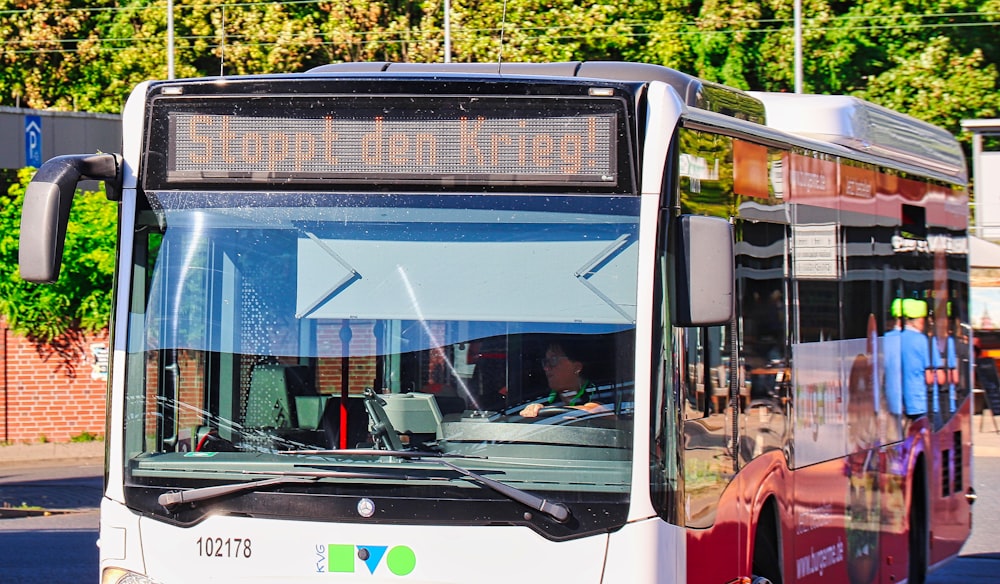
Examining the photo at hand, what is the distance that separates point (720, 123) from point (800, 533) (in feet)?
6.71

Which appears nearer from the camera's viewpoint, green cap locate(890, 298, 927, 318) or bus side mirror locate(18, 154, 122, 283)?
bus side mirror locate(18, 154, 122, 283)

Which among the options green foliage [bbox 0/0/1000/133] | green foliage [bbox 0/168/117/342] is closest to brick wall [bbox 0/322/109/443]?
green foliage [bbox 0/168/117/342]

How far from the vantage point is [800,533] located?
662 centimetres

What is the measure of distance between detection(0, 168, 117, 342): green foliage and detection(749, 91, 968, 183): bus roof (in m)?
16.7

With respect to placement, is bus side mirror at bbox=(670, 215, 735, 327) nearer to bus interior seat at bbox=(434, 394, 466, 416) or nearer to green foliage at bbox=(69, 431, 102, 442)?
bus interior seat at bbox=(434, 394, 466, 416)

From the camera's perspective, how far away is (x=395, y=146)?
5199 mm

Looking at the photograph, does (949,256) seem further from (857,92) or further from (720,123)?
(857,92)

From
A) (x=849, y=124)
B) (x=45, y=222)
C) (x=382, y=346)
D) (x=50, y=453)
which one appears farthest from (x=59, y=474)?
(x=382, y=346)

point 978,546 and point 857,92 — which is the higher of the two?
point 857,92

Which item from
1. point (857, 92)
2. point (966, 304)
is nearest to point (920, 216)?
point (966, 304)

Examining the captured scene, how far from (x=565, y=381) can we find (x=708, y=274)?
1.99ft

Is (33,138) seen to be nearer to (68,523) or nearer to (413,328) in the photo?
(68,523)

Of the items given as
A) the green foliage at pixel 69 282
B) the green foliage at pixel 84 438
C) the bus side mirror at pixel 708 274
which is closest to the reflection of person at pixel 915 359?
the bus side mirror at pixel 708 274

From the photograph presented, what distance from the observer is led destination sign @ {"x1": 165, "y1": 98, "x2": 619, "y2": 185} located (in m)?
5.10
